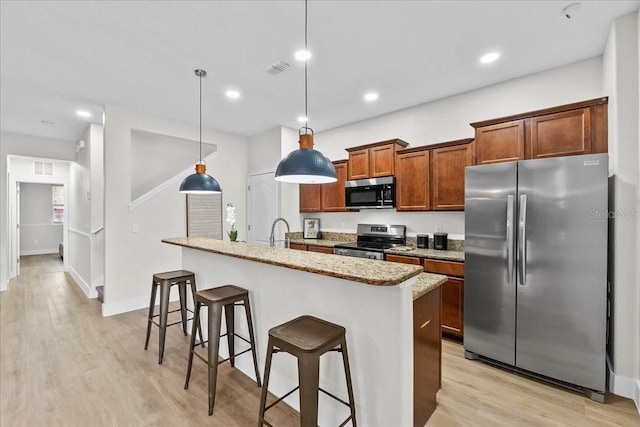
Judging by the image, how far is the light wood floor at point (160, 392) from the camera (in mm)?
1965

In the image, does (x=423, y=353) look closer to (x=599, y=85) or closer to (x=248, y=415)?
(x=248, y=415)

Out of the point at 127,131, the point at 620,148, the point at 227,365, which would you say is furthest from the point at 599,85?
the point at 127,131

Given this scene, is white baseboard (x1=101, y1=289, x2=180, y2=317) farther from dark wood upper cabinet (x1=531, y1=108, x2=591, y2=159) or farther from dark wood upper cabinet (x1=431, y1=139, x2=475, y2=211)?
dark wood upper cabinet (x1=531, y1=108, x2=591, y2=159)

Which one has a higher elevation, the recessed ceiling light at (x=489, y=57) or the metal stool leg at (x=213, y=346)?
the recessed ceiling light at (x=489, y=57)

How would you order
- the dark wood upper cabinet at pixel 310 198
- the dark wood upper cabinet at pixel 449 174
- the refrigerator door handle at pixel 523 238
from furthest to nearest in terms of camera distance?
the dark wood upper cabinet at pixel 310 198, the dark wood upper cabinet at pixel 449 174, the refrigerator door handle at pixel 523 238

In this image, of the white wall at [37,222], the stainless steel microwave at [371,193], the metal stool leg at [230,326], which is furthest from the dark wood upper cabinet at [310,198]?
the white wall at [37,222]

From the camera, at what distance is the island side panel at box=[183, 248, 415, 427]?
4.89ft

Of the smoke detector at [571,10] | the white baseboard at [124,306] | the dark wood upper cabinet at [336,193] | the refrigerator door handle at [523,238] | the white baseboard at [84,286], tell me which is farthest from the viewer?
the white baseboard at [84,286]

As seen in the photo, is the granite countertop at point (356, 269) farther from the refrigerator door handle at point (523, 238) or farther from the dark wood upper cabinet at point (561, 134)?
the dark wood upper cabinet at point (561, 134)

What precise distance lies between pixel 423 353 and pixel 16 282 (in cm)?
777

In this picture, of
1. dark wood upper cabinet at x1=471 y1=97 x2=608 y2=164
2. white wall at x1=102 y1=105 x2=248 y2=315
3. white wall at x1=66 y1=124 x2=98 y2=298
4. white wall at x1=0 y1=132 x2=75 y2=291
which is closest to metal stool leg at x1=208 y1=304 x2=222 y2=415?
white wall at x1=102 y1=105 x2=248 y2=315

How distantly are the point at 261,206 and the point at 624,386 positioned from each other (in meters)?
4.82

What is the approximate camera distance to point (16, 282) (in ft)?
18.7

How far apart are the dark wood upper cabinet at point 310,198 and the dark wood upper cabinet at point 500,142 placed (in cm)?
260
